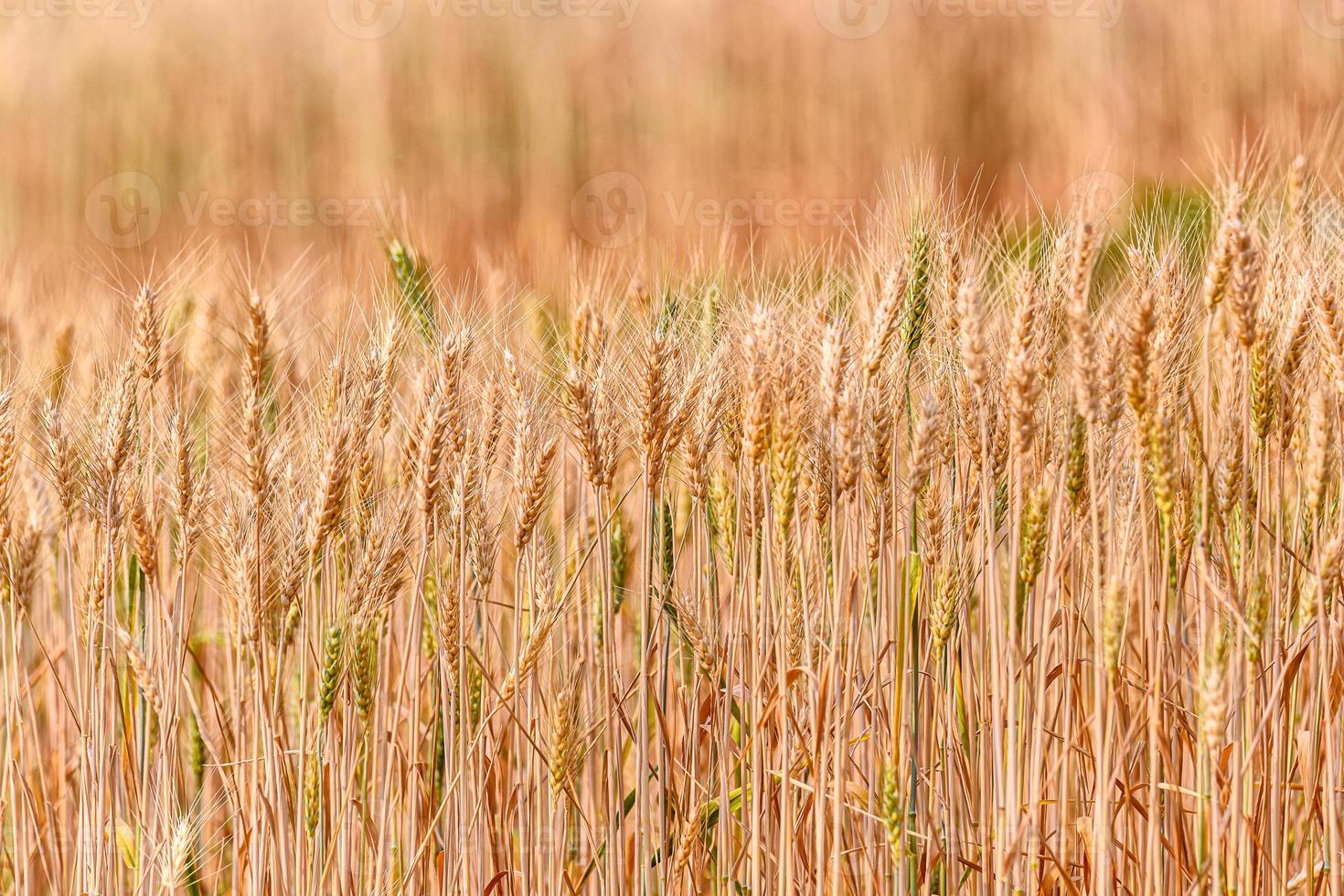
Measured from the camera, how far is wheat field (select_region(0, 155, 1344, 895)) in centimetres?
104

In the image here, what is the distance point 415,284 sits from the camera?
1545 mm

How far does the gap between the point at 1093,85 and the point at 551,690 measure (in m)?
4.41

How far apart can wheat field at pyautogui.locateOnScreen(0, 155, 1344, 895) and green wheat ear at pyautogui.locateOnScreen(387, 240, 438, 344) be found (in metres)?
0.02

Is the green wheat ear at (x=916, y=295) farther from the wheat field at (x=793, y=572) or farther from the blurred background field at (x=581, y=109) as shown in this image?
the blurred background field at (x=581, y=109)

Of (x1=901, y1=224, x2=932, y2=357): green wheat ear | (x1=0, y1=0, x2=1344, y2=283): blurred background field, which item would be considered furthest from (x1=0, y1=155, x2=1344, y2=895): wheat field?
(x1=0, y1=0, x2=1344, y2=283): blurred background field

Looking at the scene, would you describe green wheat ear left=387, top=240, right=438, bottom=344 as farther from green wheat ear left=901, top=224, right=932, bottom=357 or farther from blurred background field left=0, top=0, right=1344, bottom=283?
blurred background field left=0, top=0, right=1344, bottom=283

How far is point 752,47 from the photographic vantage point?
18.2ft

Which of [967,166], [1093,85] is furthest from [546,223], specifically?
[1093,85]

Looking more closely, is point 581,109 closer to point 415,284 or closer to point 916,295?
point 415,284

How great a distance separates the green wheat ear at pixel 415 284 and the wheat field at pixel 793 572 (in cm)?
2

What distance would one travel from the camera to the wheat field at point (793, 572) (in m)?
1.04

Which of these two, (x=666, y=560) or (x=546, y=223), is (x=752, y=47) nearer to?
(x=546, y=223)

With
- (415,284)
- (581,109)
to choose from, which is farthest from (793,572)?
(581,109)

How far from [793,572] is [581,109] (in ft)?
16.1
